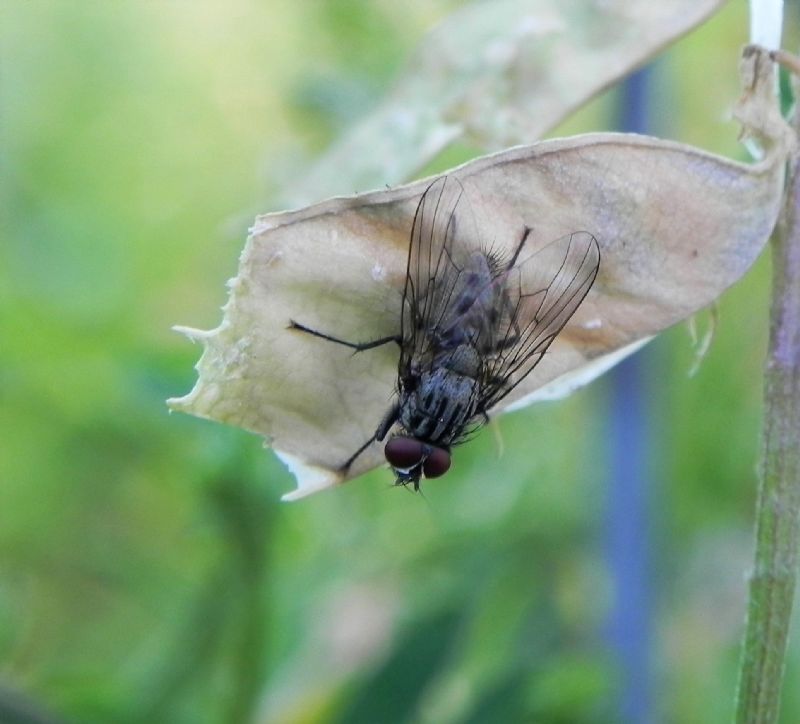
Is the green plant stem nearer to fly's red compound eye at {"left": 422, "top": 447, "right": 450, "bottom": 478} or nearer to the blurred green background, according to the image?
fly's red compound eye at {"left": 422, "top": 447, "right": 450, "bottom": 478}

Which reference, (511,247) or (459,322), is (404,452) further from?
(511,247)

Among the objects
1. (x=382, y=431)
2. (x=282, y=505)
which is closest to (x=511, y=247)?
(x=382, y=431)

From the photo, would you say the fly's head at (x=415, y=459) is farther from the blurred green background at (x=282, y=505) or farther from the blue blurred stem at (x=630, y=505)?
the blue blurred stem at (x=630, y=505)

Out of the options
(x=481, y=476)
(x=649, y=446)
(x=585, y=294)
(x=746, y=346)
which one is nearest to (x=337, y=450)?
(x=585, y=294)

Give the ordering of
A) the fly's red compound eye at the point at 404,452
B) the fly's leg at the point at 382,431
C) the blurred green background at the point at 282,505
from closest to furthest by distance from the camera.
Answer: the fly's leg at the point at 382,431, the fly's red compound eye at the point at 404,452, the blurred green background at the point at 282,505

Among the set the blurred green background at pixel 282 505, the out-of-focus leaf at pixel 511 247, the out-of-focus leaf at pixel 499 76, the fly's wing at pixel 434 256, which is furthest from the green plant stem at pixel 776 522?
the blurred green background at pixel 282 505

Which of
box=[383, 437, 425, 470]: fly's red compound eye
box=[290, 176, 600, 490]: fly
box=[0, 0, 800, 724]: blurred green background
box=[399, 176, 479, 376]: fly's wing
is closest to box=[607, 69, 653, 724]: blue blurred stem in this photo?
box=[0, 0, 800, 724]: blurred green background
